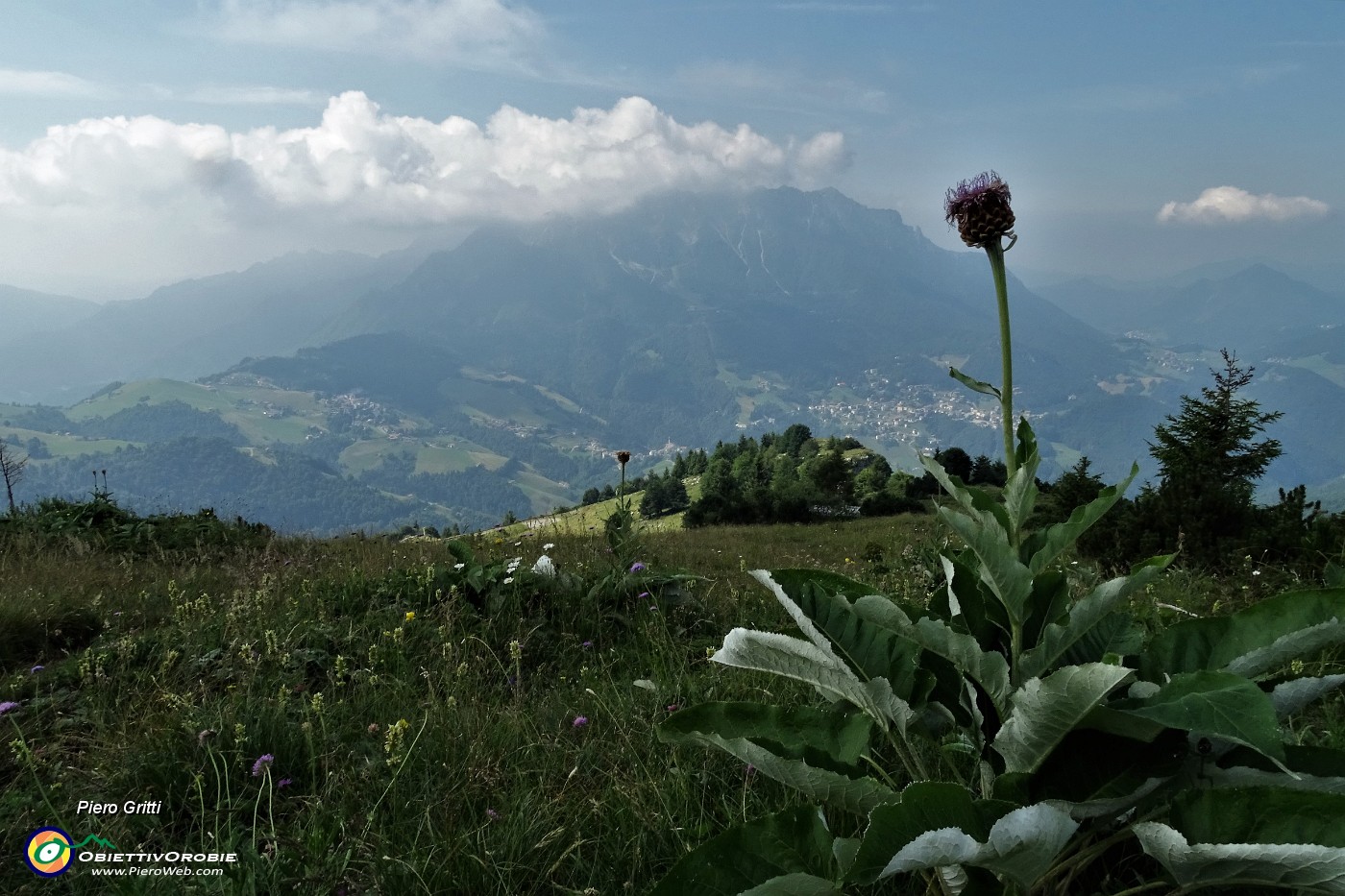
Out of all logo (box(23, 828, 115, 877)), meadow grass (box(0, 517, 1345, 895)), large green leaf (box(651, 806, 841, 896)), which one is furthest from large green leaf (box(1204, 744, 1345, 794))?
logo (box(23, 828, 115, 877))

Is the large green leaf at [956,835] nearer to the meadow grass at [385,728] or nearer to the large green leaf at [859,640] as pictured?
the large green leaf at [859,640]

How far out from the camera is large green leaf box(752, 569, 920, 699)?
2.21 metres

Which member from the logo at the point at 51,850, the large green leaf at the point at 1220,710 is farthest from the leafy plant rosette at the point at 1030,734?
the logo at the point at 51,850

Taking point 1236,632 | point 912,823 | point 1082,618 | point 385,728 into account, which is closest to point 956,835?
point 912,823

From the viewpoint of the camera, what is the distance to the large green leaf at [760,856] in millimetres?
1745

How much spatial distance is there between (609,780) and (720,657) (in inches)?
49.6

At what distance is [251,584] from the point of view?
21.1 ft

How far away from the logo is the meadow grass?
0.05 metres

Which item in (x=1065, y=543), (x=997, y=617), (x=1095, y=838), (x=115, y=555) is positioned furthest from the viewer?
(x=115, y=555)

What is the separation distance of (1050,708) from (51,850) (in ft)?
11.0

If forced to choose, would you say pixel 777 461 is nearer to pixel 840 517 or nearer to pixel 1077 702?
pixel 840 517

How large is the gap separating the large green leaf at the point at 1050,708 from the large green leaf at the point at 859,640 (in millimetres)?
340

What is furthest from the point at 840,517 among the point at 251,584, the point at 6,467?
the point at 251,584

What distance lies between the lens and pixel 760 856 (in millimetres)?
1794
